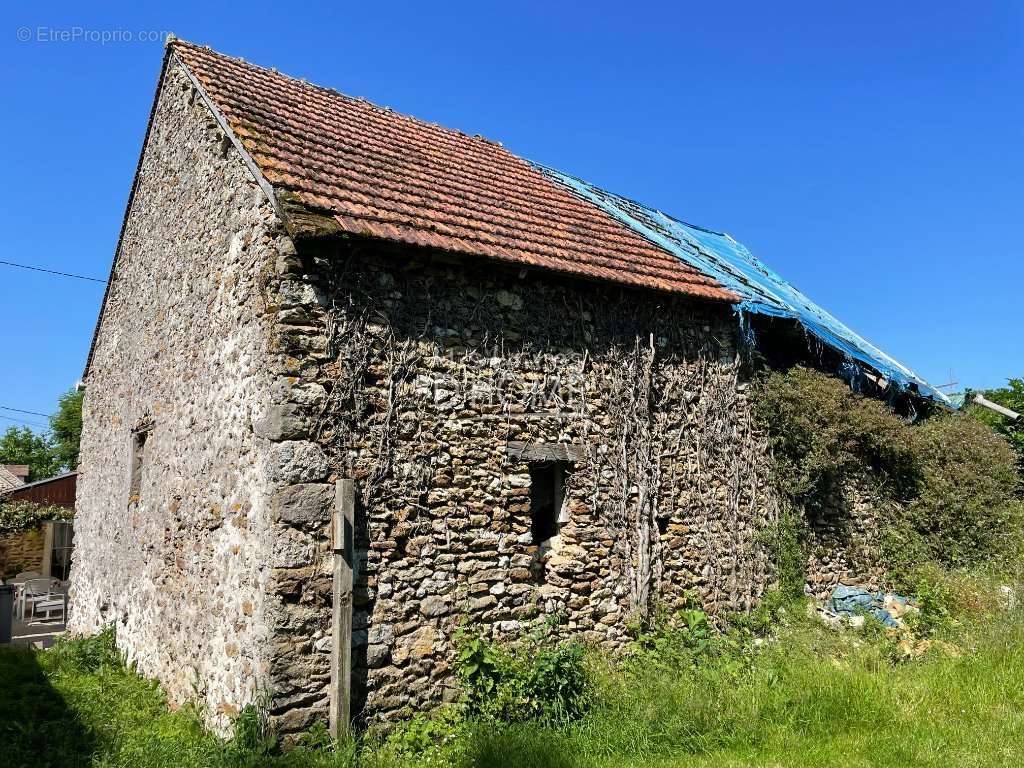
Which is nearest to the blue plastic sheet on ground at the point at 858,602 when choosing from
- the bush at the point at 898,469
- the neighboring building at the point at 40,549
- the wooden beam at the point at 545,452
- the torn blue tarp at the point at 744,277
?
the bush at the point at 898,469

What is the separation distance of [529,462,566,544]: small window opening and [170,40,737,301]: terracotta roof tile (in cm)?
213

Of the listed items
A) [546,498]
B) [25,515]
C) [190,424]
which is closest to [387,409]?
[546,498]

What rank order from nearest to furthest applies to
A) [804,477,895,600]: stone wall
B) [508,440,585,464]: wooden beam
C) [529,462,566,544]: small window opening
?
[508,440,585,464]: wooden beam
[529,462,566,544]: small window opening
[804,477,895,600]: stone wall

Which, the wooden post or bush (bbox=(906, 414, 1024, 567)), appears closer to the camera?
the wooden post

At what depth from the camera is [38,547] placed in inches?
805

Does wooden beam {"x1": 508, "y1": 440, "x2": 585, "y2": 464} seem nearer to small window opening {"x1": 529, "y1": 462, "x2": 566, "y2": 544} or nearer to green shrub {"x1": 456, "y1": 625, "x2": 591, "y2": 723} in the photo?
small window opening {"x1": 529, "y1": 462, "x2": 566, "y2": 544}

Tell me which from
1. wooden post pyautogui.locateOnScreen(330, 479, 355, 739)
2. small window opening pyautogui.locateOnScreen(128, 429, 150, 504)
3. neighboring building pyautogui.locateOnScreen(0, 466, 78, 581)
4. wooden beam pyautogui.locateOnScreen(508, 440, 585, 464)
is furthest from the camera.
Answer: neighboring building pyautogui.locateOnScreen(0, 466, 78, 581)

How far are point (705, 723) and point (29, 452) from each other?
5271 cm

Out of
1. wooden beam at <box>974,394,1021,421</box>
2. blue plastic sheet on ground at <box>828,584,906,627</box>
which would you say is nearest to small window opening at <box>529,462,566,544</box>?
blue plastic sheet on ground at <box>828,584,906,627</box>

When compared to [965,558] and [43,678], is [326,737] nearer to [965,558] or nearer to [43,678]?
[43,678]

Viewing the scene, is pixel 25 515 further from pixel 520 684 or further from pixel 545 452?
pixel 520 684

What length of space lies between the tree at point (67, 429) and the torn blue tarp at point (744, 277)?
41.3 m

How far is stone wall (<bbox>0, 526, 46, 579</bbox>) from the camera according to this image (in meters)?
19.9

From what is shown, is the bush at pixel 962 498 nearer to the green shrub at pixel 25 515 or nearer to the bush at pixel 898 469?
the bush at pixel 898 469
